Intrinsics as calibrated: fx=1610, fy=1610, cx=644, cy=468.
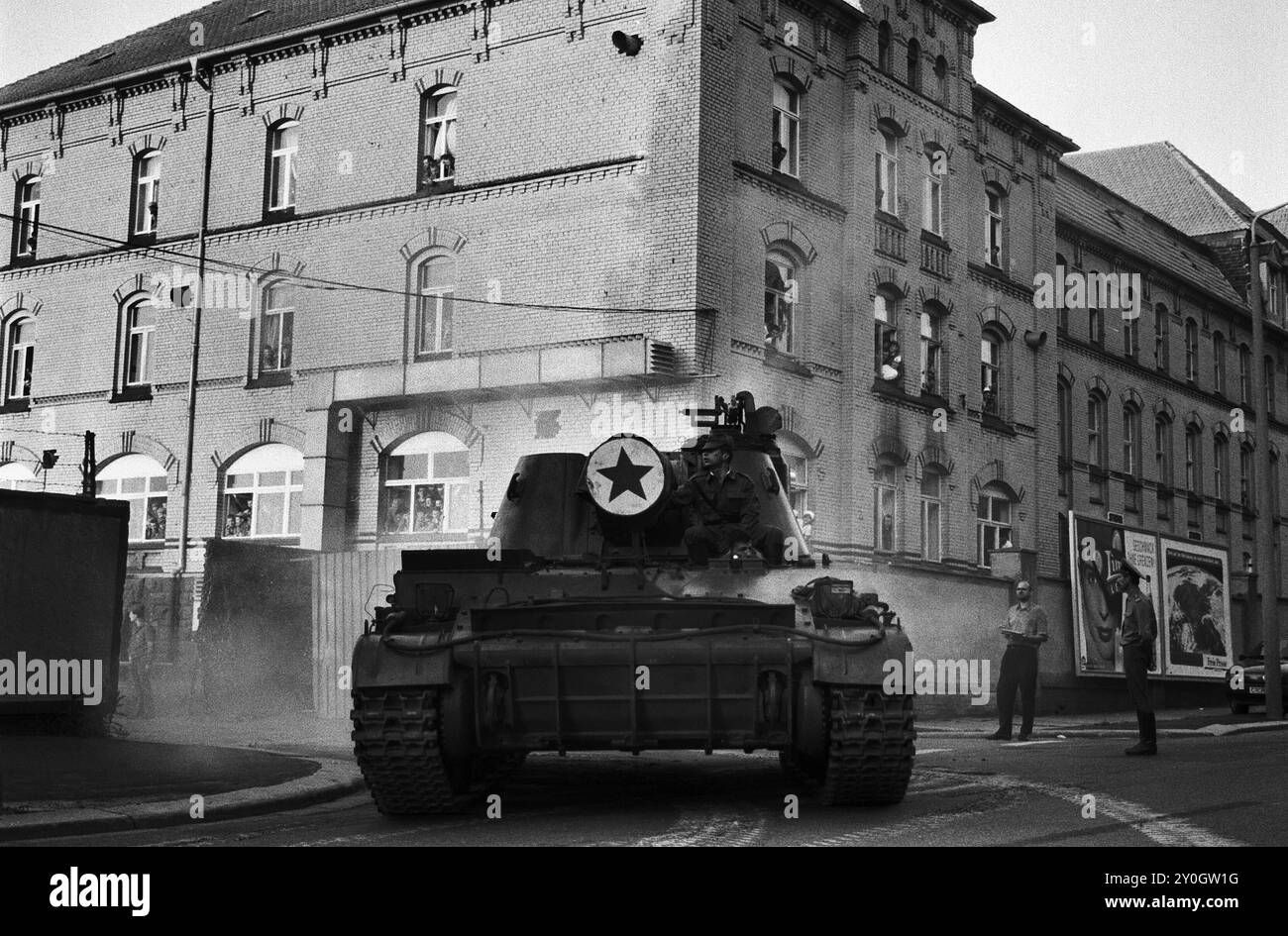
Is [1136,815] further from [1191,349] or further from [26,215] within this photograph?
[1191,349]

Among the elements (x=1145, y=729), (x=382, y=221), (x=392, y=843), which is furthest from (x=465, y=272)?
(x=392, y=843)

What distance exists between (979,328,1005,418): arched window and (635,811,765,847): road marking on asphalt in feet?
76.4

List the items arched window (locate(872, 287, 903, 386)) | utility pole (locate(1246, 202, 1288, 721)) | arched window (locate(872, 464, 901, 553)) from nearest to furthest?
1. utility pole (locate(1246, 202, 1288, 721))
2. arched window (locate(872, 464, 901, 553))
3. arched window (locate(872, 287, 903, 386))

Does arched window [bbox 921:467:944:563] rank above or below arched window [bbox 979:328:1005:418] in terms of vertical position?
below

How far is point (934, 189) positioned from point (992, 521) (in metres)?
6.51

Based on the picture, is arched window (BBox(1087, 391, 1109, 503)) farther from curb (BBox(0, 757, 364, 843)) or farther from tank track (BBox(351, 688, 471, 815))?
tank track (BBox(351, 688, 471, 815))

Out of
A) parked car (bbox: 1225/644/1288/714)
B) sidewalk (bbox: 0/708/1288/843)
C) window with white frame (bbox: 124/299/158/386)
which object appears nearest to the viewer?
sidewalk (bbox: 0/708/1288/843)

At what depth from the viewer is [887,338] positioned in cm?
2852

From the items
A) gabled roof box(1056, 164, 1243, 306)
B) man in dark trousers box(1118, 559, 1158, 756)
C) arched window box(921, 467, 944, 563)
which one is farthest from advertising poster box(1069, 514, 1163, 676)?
man in dark trousers box(1118, 559, 1158, 756)

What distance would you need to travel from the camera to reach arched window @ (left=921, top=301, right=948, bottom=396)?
29.6m

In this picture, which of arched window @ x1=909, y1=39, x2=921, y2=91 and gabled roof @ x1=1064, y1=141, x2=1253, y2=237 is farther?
gabled roof @ x1=1064, y1=141, x2=1253, y2=237

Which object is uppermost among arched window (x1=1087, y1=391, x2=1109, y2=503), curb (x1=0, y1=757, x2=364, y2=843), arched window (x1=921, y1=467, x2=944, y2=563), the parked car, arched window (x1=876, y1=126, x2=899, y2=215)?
arched window (x1=876, y1=126, x2=899, y2=215)

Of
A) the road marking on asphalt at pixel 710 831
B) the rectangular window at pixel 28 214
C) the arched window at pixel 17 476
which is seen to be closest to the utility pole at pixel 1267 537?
the road marking on asphalt at pixel 710 831

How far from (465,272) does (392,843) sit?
1933 cm
